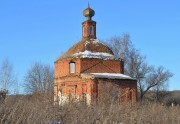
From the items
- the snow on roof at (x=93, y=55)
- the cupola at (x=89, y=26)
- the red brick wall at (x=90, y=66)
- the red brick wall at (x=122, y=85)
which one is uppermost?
the cupola at (x=89, y=26)

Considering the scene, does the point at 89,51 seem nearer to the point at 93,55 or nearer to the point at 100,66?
the point at 93,55

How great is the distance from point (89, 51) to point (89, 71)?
6.85 ft

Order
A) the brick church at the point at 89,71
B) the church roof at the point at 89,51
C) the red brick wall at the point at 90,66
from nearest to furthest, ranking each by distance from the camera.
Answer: the brick church at the point at 89,71 → the red brick wall at the point at 90,66 → the church roof at the point at 89,51

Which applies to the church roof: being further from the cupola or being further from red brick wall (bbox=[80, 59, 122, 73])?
the cupola

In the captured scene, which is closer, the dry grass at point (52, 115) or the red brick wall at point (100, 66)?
the dry grass at point (52, 115)

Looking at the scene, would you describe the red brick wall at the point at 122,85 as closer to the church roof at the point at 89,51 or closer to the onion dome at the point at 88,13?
the church roof at the point at 89,51

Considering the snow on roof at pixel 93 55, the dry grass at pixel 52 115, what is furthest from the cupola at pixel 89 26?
the dry grass at pixel 52 115

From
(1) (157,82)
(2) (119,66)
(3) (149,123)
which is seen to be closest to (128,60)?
(1) (157,82)

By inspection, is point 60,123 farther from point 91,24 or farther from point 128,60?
point 128,60

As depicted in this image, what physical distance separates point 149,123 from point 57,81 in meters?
29.3

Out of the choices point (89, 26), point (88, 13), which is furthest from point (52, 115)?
point (88, 13)

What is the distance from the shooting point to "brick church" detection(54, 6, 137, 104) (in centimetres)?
3256

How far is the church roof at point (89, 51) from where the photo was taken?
3519 centimetres

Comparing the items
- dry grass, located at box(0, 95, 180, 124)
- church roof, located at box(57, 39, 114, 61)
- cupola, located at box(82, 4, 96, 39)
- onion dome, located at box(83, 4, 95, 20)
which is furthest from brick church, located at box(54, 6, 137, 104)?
dry grass, located at box(0, 95, 180, 124)
